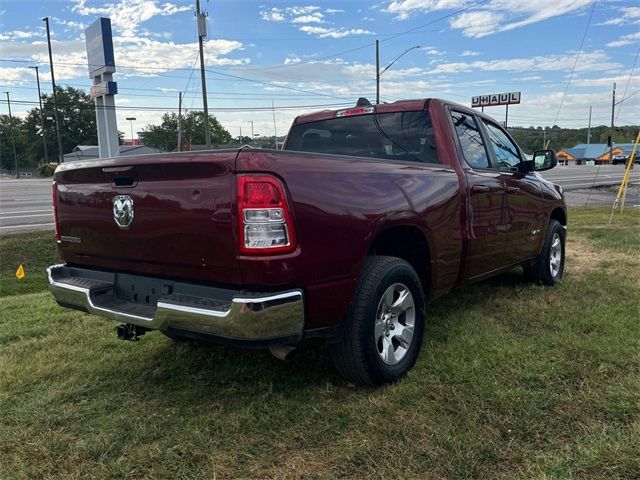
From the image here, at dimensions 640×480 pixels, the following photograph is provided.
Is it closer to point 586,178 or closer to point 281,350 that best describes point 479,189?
point 281,350

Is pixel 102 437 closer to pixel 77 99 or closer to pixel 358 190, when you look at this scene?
pixel 358 190

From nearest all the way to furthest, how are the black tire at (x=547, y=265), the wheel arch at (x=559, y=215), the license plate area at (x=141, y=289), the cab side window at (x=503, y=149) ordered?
the license plate area at (x=141, y=289) → the cab side window at (x=503, y=149) → the black tire at (x=547, y=265) → the wheel arch at (x=559, y=215)

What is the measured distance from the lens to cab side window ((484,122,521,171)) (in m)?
4.99

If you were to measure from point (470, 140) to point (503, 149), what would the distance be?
2.72 ft

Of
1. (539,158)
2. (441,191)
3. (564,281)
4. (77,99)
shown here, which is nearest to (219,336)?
(441,191)

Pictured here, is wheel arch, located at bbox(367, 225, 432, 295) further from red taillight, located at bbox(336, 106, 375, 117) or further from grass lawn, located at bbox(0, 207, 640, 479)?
red taillight, located at bbox(336, 106, 375, 117)

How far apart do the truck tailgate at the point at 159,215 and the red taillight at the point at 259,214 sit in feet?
0.20

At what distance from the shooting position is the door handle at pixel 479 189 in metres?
4.21

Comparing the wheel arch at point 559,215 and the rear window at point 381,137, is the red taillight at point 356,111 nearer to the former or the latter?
the rear window at point 381,137

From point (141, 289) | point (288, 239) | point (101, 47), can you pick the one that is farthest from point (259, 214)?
point (101, 47)

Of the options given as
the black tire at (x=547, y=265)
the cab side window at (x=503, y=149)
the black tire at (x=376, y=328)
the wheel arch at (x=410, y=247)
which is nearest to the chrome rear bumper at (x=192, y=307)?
the black tire at (x=376, y=328)

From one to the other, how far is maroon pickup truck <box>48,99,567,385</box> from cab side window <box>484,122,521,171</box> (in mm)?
690

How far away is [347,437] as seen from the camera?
9.07 ft

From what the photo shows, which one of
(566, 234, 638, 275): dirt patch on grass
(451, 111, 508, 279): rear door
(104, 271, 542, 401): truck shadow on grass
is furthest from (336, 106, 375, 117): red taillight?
(566, 234, 638, 275): dirt patch on grass
